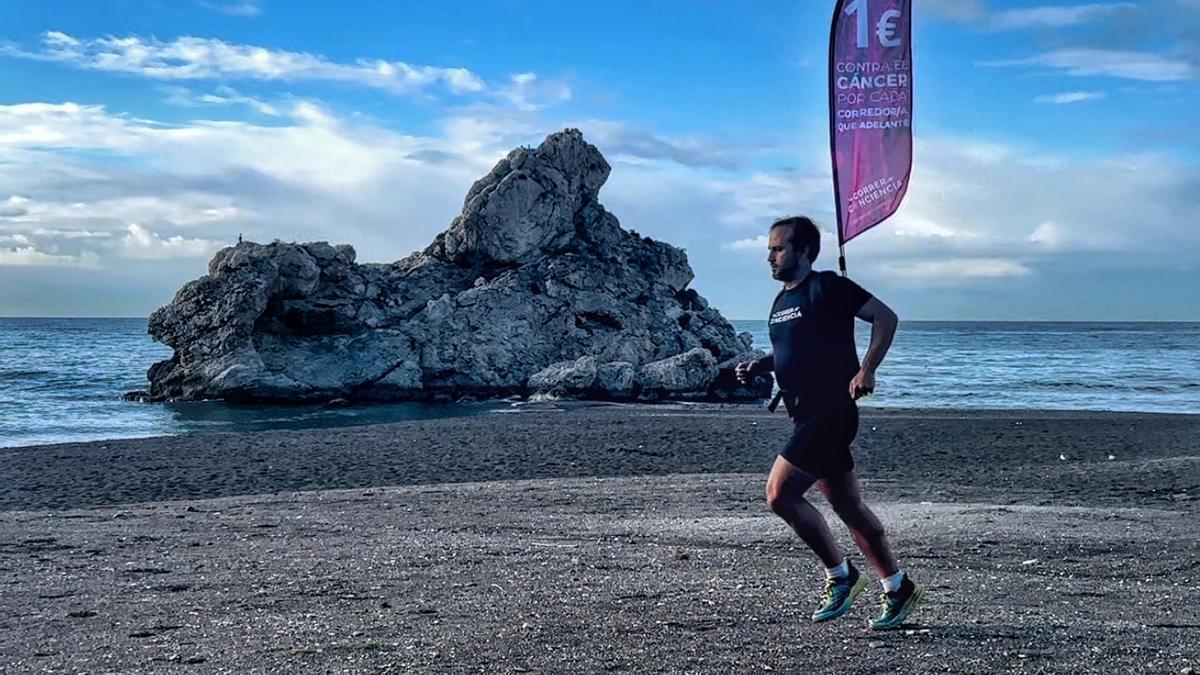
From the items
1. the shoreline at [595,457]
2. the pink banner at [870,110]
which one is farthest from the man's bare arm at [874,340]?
the shoreline at [595,457]

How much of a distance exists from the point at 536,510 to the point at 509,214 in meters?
31.0

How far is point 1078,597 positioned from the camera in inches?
297

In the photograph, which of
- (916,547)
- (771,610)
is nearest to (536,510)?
(916,547)

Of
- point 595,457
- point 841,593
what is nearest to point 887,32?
point 841,593

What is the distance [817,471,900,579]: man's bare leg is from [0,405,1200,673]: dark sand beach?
1.41 feet

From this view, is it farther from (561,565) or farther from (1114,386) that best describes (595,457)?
(1114,386)

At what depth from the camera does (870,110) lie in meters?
7.81

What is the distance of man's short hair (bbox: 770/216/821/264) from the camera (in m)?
6.38

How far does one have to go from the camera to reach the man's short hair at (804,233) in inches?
251

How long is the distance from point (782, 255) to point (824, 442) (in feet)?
3.56

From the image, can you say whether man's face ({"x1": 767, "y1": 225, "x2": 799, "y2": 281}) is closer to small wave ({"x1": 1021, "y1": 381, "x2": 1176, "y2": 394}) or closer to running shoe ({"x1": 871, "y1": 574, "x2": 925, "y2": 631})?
running shoe ({"x1": 871, "y1": 574, "x2": 925, "y2": 631})

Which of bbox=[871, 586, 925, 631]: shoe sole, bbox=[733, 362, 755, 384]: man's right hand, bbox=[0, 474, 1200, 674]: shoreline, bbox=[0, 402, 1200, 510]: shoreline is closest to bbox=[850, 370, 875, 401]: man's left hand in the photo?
bbox=[733, 362, 755, 384]: man's right hand

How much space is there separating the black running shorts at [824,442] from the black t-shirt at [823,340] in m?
0.07

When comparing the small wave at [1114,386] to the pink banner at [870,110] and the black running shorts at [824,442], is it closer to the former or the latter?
the pink banner at [870,110]
